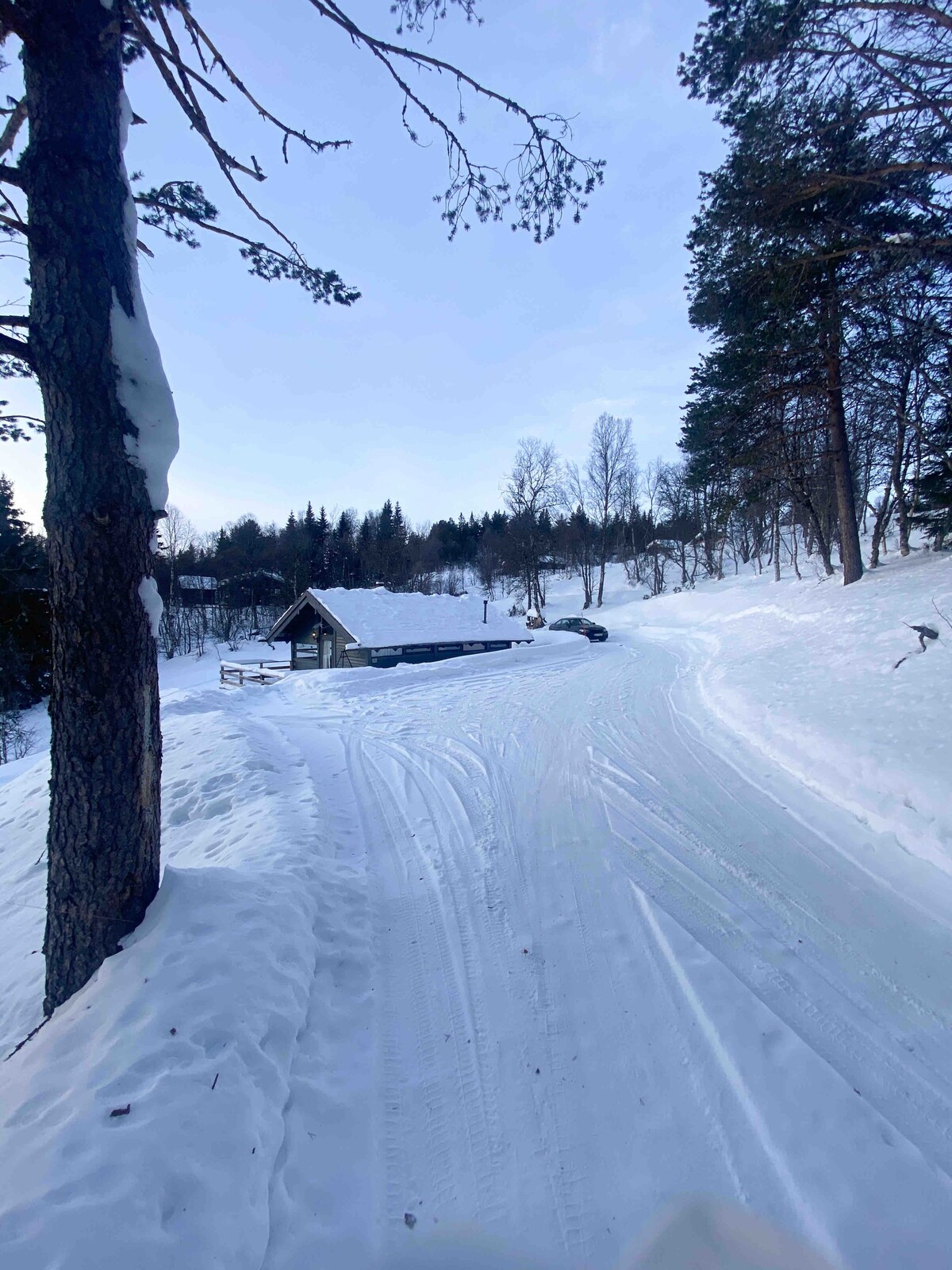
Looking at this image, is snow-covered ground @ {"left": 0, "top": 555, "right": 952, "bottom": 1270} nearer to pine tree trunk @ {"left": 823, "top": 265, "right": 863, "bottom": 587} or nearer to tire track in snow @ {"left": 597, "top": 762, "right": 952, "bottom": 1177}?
tire track in snow @ {"left": 597, "top": 762, "right": 952, "bottom": 1177}

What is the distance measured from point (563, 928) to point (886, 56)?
1024cm

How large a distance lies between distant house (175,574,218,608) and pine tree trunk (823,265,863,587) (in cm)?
4043

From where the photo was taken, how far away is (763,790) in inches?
213

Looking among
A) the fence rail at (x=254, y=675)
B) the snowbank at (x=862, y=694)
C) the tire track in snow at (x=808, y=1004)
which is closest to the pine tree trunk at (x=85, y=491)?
the tire track in snow at (x=808, y=1004)

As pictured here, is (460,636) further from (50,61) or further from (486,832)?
(50,61)

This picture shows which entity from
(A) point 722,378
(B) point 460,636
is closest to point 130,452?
(A) point 722,378

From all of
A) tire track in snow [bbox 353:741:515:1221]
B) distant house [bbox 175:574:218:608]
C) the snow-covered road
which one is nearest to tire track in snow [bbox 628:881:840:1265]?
the snow-covered road

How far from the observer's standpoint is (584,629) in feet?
86.6

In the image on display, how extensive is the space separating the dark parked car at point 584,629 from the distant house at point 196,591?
95.7 feet

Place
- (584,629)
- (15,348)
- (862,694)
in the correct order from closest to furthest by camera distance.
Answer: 1. (15,348)
2. (862,694)
3. (584,629)

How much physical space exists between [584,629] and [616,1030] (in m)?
24.4

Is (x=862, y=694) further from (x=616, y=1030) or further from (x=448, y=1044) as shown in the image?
(x=448, y=1044)

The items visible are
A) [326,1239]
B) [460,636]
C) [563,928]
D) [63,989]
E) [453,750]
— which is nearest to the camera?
[326,1239]

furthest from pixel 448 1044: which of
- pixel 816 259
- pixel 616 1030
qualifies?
pixel 816 259
